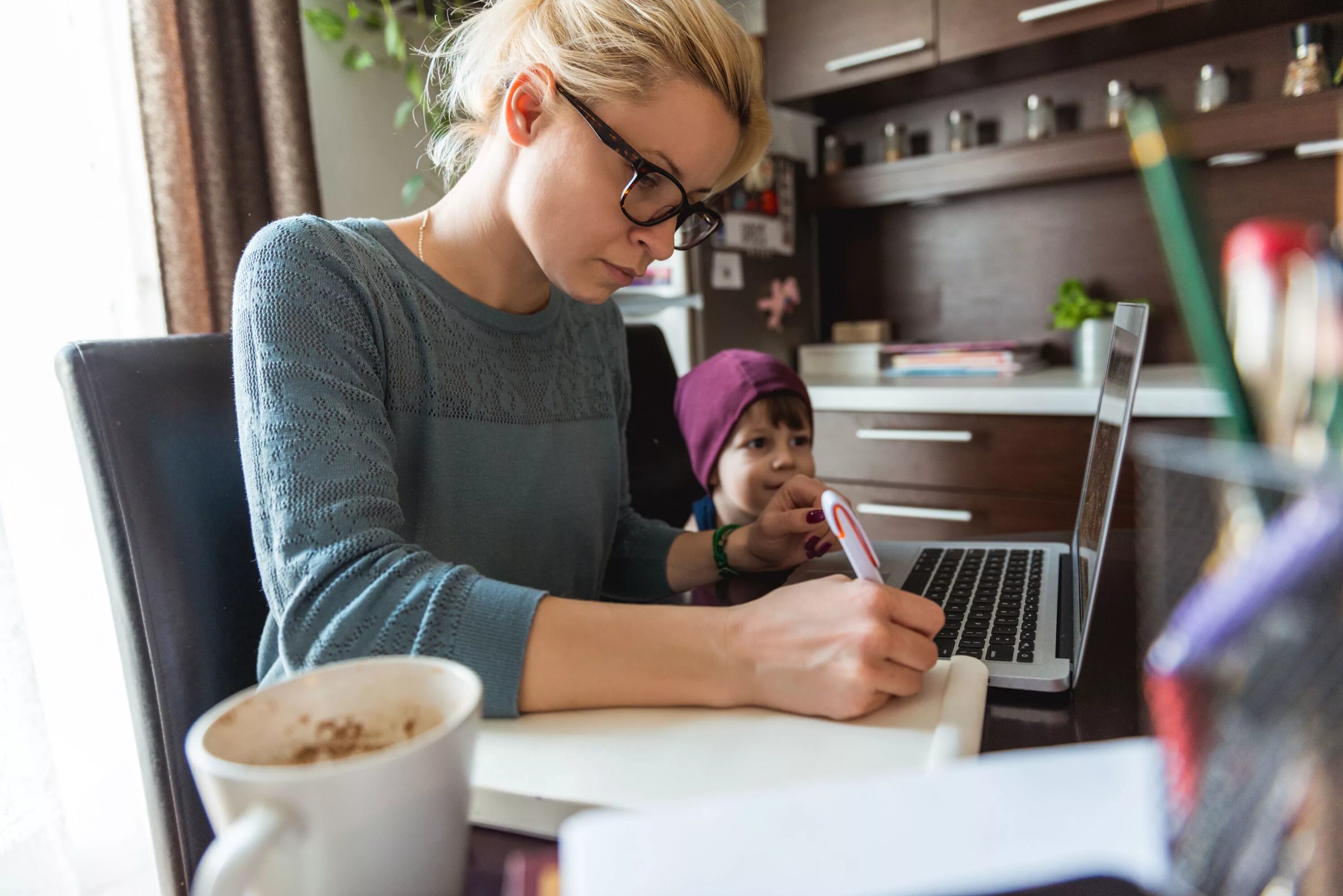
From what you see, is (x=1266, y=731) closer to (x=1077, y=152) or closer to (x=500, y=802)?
(x=500, y=802)

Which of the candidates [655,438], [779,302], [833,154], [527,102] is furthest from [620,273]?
[833,154]

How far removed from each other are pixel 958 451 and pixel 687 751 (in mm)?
1622

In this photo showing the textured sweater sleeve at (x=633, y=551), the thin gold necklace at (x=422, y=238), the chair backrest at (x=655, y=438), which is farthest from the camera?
the chair backrest at (x=655, y=438)

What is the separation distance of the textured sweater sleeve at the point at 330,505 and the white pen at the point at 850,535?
19 centimetres

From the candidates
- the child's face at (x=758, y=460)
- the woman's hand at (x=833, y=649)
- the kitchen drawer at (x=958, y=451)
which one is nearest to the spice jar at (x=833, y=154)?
the kitchen drawer at (x=958, y=451)

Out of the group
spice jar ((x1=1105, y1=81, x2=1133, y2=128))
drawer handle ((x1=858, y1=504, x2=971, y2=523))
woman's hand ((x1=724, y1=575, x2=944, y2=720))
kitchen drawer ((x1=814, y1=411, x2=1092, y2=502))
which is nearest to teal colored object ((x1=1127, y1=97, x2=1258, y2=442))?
woman's hand ((x1=724, y1=575, x2=944, y2=720))

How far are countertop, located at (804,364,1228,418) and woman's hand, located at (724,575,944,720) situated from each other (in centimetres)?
131

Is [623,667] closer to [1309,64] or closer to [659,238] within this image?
[659,238]

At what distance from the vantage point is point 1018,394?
1.80 metres

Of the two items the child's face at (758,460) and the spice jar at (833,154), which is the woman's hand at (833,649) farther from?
the spice jar at (833,154)

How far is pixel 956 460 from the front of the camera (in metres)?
1.92

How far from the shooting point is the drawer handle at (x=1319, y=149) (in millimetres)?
1751

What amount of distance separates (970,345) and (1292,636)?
6.63 feet

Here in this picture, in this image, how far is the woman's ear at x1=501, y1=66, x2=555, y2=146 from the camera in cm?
76
